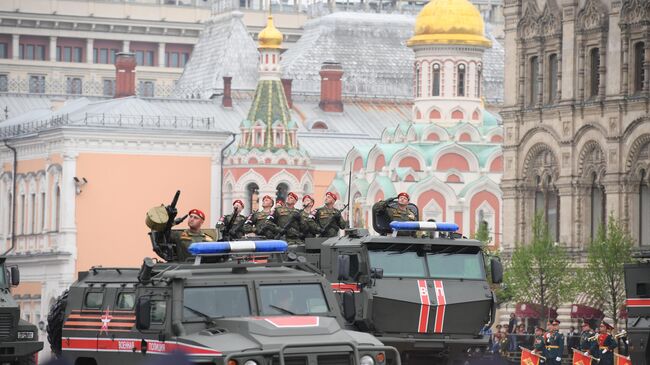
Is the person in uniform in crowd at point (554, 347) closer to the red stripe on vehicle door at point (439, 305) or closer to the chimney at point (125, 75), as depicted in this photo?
the red stripe on vehicle door at point (439, 305)

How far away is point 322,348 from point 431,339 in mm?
7704

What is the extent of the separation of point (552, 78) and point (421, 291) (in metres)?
42.1

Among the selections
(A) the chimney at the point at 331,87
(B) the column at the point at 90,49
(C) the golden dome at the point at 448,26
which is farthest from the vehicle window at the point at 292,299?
(B) the column at the point at 90,49

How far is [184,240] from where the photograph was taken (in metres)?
31.3

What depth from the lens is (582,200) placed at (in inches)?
2918

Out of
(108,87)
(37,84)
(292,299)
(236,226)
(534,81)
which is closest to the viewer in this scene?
(292,299)

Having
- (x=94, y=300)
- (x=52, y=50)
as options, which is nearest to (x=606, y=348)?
(x=94, y=300)

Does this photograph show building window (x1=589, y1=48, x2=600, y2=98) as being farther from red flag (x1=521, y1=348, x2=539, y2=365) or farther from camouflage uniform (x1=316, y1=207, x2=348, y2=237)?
camouflage uniform (x1=316, y1=207, x2=348, y2=237)

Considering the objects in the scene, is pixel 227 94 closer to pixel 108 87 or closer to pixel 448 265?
pixel 108 87

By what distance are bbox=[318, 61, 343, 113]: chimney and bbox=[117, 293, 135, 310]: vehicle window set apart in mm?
91036

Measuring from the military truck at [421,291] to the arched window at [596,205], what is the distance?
38981mm

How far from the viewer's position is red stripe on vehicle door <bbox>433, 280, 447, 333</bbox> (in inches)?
1359

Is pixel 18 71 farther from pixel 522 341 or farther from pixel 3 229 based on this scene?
pixel 522 341

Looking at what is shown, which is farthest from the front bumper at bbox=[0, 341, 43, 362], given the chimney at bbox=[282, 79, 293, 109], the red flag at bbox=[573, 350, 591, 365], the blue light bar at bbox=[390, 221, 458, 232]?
the chimney at bbox=[282, 79, 293, 109]
